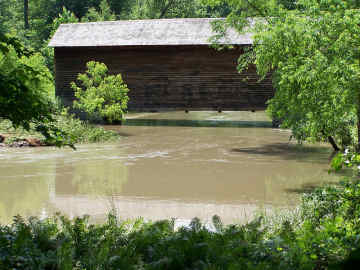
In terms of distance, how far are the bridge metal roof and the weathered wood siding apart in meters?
0.74

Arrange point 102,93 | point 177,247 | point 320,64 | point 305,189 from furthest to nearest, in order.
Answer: point 102,93 < point 305,189 < point 320,64 < point 177,247

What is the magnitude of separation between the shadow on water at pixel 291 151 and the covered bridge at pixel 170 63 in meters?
8.82

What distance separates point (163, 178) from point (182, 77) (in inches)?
688

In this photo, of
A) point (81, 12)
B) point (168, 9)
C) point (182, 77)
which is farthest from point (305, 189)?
point (168, 9)

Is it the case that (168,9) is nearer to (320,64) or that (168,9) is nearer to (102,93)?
(102,93)

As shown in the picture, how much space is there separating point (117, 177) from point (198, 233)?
9232mm

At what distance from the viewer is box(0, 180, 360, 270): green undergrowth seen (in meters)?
4.84

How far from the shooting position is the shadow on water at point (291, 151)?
732 inches

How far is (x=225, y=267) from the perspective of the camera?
15.9ft

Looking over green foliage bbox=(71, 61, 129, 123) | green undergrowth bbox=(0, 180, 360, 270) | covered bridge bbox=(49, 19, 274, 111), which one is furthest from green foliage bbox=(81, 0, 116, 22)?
green undergrowth bbox=(0, 180, 360, 270)

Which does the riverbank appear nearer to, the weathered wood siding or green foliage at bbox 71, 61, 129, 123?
green foliage at bbox 71, 61, 129, 123

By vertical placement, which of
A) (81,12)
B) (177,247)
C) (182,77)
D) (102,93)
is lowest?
(102,93)

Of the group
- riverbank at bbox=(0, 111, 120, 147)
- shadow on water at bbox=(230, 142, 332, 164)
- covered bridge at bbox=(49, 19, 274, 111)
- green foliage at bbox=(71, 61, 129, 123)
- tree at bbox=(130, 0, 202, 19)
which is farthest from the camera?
tree at bbox=(130, 0, 202, 19)

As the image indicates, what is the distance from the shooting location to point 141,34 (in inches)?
1244
